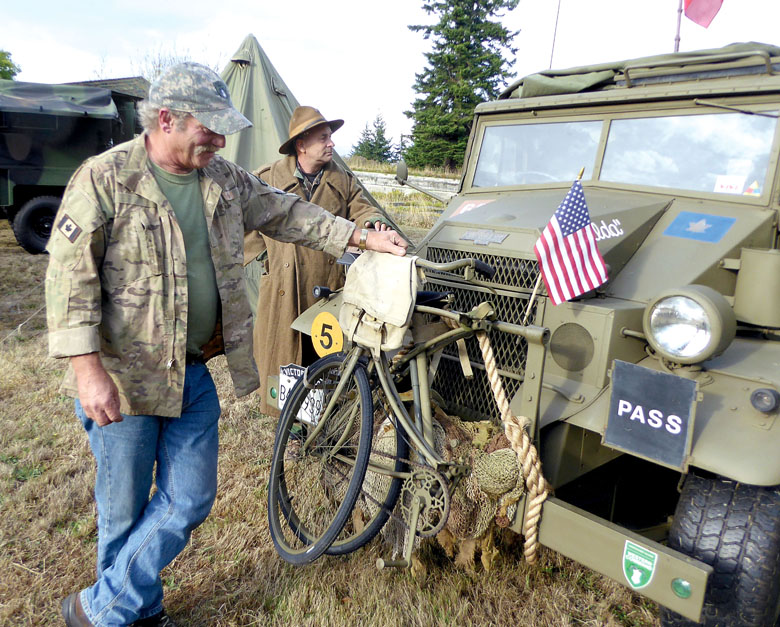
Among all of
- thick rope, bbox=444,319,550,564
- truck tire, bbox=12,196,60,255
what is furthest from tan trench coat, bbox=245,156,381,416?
truck tire, bbox=12,196,60,255

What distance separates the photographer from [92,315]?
2051mm

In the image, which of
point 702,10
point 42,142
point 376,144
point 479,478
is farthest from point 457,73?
point 479,478

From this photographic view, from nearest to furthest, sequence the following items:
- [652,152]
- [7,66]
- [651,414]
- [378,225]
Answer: [651,414] < [378,225] < [652,152] < [7,66]

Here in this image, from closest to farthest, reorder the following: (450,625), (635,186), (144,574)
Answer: (144,574)
(450,625)
(635,186)

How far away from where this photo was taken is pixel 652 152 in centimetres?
333

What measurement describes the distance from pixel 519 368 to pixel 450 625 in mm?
1065

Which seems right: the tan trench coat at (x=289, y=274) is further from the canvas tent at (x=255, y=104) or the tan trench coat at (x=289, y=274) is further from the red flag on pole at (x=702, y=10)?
the canvas tent at (x=255, y=104)

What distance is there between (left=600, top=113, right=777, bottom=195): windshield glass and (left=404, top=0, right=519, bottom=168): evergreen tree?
74.5ft

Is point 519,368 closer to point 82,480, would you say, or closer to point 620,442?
point 620,442

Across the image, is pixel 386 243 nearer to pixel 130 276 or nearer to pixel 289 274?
pixel 130 276

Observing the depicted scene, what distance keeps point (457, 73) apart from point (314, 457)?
25.9 metres

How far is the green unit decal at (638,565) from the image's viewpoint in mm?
2057

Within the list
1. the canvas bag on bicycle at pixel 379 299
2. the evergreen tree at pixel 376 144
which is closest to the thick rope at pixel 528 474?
the canvas bag on bicycle at pixel 379 299

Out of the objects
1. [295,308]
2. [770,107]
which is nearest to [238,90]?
[295,308]
